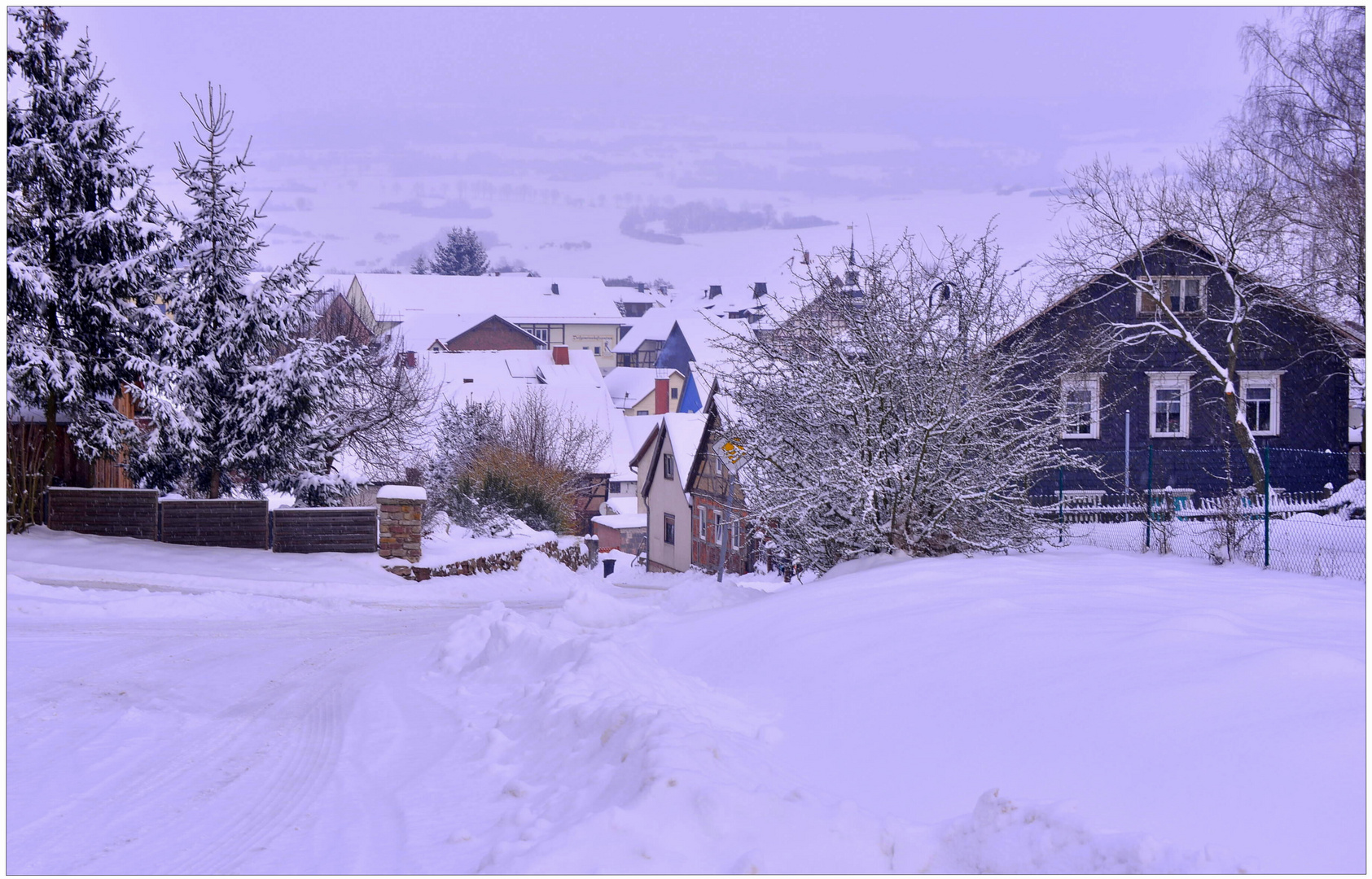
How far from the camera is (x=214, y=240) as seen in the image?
64.2ft

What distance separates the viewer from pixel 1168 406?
3034 centimetres

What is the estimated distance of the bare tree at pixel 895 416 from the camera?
43.4 ft

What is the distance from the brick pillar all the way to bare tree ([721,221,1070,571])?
783cm

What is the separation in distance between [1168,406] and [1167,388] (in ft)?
1.68

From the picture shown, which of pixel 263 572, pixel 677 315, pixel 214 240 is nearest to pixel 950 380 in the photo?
pixel 263 572

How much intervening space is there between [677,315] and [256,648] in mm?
87579

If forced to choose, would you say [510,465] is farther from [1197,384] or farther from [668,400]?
[668,400]

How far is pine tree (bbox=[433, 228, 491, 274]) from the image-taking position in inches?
5103

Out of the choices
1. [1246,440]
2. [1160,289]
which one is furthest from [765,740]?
[1160,289]

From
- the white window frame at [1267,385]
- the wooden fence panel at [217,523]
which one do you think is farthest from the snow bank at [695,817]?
the white window frame at [1267,385]

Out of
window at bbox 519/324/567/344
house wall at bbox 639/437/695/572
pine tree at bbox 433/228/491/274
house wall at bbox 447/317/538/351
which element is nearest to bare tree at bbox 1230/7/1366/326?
house wall at bbox 639/437/695/572

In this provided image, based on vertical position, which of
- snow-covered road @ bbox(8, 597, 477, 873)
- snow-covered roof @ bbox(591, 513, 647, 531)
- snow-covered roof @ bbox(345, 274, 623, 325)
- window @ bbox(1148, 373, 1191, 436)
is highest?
snow-covered roof @ bbox(345, 274, 623, 325)

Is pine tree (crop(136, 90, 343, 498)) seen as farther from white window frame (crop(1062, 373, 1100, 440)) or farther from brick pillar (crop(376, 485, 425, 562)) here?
white window frame (crop(1062, 373, 1100, 440))

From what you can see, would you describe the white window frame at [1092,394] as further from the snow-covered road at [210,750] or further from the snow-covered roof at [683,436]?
the snow-covered road at [210,750]
